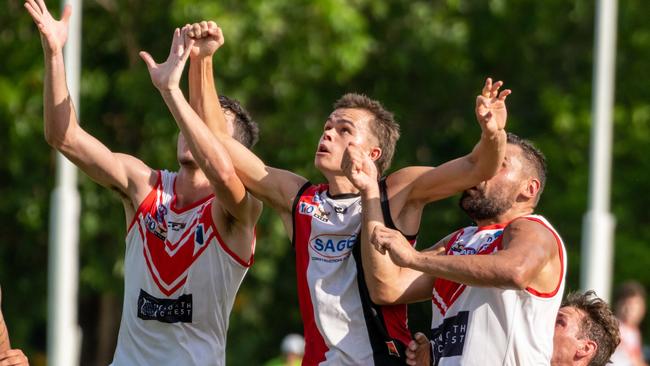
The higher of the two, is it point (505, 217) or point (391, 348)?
point (505, 217)

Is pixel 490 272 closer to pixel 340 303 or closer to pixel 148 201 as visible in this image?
pixel 340 303

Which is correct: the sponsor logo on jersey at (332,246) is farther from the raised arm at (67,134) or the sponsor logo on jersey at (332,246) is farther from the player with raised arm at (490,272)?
the raised arm at (67,134)

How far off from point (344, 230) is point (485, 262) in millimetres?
930

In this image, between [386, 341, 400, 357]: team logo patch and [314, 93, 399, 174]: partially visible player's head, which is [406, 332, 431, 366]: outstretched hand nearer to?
[386, 341, 400, 357]: team logo patch

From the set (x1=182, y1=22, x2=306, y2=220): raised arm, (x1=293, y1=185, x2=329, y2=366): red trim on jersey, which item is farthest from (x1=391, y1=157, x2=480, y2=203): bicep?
(x1=182, y1=22, x2=306, y2=220): raised arm

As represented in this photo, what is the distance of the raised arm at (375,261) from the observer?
6.52m

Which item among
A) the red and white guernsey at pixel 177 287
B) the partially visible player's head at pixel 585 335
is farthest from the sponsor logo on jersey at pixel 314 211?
the partially visible player's head at pixel 585 335

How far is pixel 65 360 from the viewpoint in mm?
14875

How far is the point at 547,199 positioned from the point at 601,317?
494 inches

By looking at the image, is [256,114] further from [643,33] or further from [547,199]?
[643,33]

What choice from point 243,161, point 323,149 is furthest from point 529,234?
point 243,161

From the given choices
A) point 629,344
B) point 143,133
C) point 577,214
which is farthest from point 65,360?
point 577,214

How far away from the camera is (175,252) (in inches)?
286

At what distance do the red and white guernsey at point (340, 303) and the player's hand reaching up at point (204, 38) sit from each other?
992 mm
